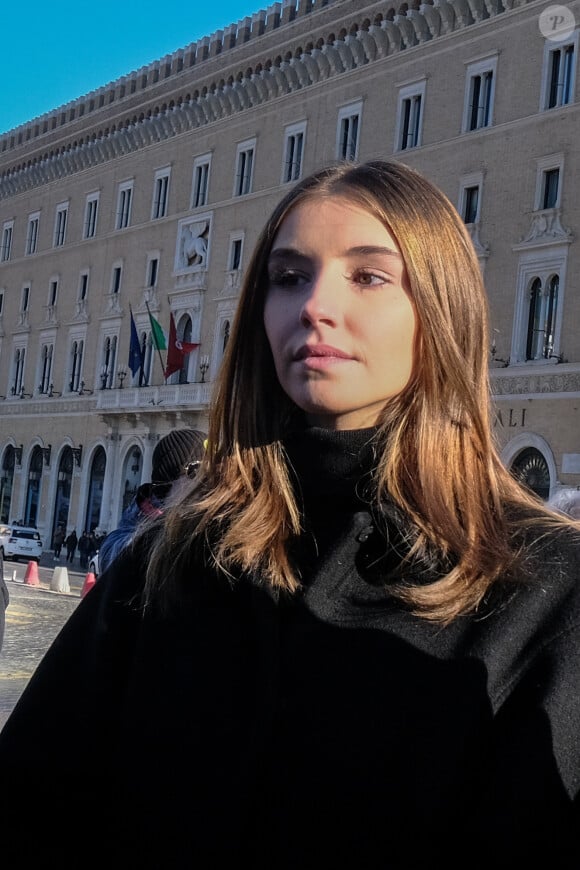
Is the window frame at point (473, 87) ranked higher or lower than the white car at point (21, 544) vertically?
higher

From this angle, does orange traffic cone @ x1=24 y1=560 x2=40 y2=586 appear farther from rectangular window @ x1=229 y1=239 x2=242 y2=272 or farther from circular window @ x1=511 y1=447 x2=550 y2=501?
rectangular window @ x1=229 y1=239 x2=242 y2=272

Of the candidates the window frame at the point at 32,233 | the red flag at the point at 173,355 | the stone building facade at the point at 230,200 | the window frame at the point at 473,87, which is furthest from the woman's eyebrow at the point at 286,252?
the window frame at the point at 32,233

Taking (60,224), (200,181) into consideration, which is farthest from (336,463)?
(60,224)

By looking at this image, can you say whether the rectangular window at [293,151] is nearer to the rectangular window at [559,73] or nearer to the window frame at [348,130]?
the window frame at [348,130]

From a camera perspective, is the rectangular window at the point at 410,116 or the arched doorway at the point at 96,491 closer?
the rectangular window at the point at 410,116

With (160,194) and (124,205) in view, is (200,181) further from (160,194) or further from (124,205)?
(124,205)

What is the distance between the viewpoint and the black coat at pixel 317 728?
4.62 ft

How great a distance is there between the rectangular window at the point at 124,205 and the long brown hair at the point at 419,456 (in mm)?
37137

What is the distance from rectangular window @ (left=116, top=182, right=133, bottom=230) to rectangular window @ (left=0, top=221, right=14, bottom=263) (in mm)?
7440

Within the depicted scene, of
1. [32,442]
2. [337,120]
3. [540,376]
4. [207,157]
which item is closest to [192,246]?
[207,157]

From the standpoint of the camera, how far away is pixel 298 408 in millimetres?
1849

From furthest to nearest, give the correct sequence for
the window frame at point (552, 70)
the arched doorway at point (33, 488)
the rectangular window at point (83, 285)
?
1. the arched doorway at point (33, 488)
2. the rectangular window at point (83, 285)
3. the window frame at point (552, 70)

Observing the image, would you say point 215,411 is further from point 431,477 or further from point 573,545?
point 573,545

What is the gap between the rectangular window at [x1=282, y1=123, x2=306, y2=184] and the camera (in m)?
31.3
